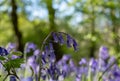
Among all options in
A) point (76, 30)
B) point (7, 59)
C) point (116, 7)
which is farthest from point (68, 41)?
point (76, 30)

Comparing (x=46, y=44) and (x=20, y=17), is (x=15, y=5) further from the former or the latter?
(x=46, y=44)

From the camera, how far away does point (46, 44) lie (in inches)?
76.0

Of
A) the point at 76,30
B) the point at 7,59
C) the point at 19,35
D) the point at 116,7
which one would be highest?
the point at 7,59

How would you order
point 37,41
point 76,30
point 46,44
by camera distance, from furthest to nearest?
point 76,30, point 37,41, point 46,44

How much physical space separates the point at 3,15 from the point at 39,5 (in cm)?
219

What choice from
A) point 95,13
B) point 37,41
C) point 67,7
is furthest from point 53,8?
point 37,41

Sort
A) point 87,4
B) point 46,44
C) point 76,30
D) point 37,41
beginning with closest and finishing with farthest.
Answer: point 46,44, point 87,4, point 37,41, point 76,30

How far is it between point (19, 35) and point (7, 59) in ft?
52.4

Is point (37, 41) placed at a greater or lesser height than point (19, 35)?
lesser

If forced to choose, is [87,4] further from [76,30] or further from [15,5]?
[76,30]

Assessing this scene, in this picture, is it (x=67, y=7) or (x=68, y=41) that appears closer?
(x=68, y=41)

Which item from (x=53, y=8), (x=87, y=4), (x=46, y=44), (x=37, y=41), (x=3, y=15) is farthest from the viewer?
(x=37, y=41)

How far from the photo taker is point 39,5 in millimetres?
18031

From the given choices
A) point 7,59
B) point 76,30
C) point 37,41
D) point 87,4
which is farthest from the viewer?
point 76,30
